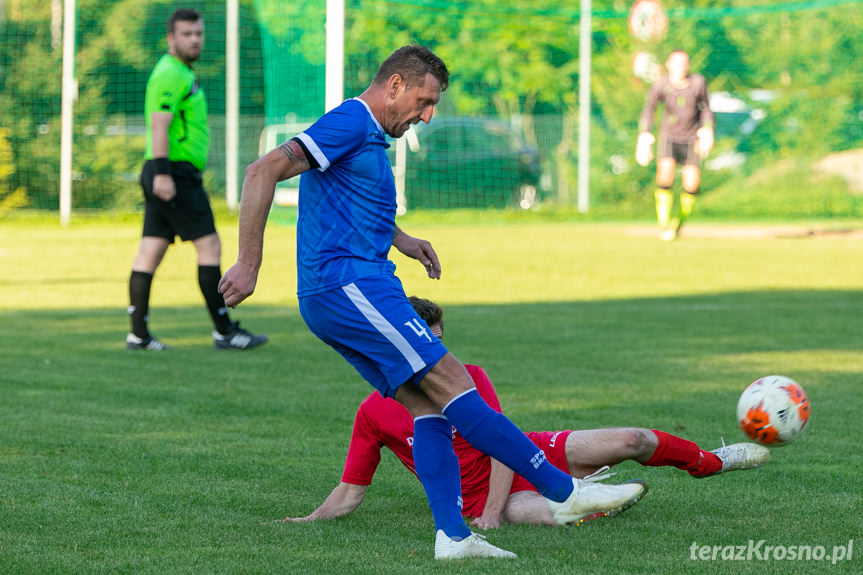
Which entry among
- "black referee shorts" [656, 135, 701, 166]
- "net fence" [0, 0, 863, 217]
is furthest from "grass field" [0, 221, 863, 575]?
"net fence" [0, 0, 863, 217]

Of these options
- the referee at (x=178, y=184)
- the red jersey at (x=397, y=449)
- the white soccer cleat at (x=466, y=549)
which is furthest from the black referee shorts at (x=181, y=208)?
the white soccer cleat at (x=466, y=549)

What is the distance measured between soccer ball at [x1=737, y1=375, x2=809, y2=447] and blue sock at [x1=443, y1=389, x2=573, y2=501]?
1.07m

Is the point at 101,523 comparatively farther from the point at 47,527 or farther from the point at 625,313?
the point at 625,313

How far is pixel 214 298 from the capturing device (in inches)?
334

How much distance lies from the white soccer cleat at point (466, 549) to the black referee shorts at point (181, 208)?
5.07 m

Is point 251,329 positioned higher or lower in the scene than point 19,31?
lower

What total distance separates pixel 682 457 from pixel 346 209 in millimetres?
1553

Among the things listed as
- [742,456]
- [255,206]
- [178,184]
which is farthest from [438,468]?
[178,184]

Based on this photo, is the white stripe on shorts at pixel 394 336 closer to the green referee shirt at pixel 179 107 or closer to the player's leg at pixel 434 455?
the player's leg at pixel 434 455

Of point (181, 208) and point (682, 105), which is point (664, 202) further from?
point (181, 208)

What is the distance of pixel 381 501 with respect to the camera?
465 cm

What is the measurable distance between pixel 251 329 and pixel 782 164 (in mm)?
18056

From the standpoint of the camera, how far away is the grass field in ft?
12.9

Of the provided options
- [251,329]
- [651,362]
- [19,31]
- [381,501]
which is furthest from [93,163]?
[381,501]
